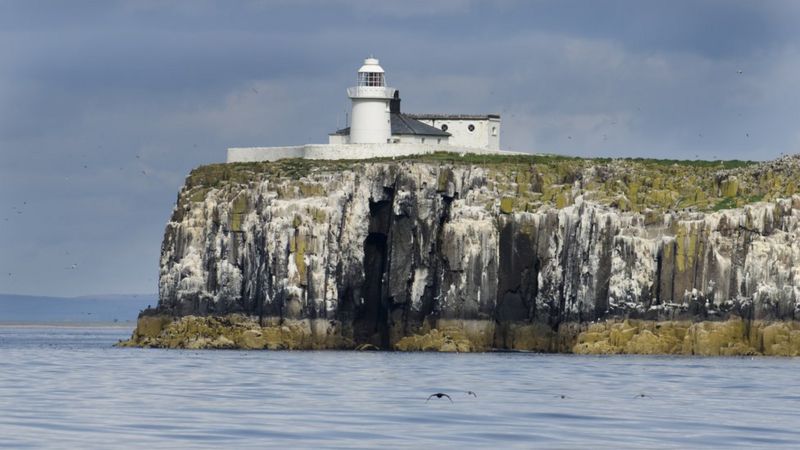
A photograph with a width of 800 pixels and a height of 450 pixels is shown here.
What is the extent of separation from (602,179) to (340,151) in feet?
64.8

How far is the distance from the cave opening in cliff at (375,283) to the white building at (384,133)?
292 inches

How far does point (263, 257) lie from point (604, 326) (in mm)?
21559

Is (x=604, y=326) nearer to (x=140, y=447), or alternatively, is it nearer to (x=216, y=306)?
(x=216, y=306)

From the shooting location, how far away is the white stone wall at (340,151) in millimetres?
124500

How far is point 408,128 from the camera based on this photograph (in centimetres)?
13462

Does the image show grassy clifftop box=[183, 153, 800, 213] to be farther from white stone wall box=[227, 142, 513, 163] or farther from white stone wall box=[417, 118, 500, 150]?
white stone wall box=[417, 118, 500, 150]

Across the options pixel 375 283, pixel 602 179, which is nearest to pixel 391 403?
pixel 602 179

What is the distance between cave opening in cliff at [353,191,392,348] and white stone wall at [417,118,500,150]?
884 inches

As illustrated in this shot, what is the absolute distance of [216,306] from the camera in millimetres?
114312

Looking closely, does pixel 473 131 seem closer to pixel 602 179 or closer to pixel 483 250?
pixel 602 179

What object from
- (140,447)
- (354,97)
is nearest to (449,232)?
(354,97)

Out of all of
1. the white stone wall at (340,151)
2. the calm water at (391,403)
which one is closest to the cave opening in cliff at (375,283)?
the white stone wall at (340,151)

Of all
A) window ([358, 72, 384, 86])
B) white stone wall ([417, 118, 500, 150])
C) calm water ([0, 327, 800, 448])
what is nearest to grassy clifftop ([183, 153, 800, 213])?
window ([358, 72, 384, 86])

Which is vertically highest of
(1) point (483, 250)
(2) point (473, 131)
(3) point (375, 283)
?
(2) point (473, 131)
